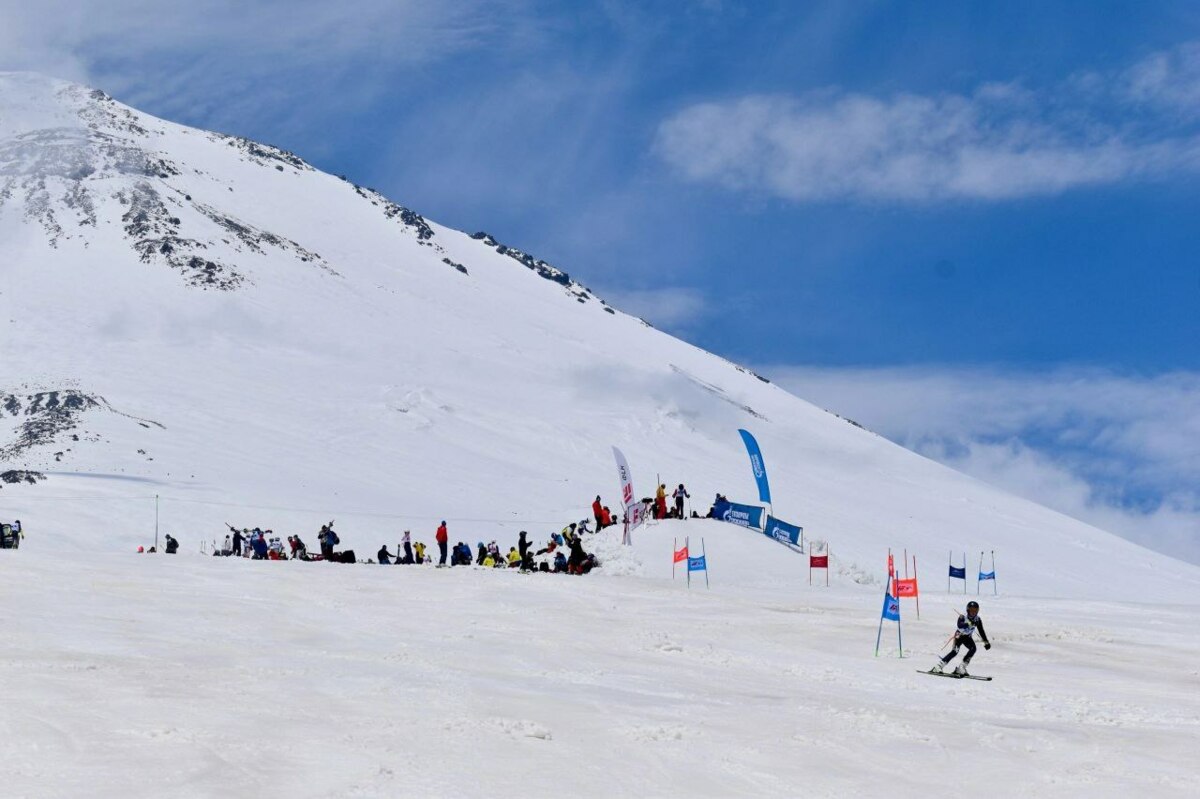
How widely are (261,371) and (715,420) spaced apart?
3479 centimetres

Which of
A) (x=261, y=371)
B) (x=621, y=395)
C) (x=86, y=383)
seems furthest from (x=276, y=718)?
(x=621, y=395)

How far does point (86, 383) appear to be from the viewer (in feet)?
259

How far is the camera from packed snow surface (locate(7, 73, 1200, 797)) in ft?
44.7

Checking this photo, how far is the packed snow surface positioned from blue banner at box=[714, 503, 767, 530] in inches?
39.9

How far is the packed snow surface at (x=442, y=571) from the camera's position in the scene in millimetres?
13633

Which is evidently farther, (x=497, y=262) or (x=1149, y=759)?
(x=497, y=262)

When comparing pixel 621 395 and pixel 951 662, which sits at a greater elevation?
pixel 621 395

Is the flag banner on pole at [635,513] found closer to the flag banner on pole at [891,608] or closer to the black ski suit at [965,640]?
the flag banner on pole at [891,608]

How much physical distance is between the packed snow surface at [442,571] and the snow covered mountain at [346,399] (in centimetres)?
41

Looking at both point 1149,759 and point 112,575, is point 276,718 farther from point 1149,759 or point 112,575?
point 112,575

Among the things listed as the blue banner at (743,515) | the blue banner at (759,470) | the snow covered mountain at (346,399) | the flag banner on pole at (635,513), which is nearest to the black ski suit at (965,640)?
the snow covered mountain at (346,399)


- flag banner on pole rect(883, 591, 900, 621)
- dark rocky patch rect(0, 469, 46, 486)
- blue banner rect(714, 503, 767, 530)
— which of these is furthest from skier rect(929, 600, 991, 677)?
dark rocky patch rect(0, 469, 46, 486)

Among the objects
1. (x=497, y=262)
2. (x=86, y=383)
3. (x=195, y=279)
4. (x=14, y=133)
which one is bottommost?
(x=86, y=383)

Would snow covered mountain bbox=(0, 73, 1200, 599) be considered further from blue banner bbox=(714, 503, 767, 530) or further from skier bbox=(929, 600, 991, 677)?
skier bbox=(929, 600, 991, 677)
